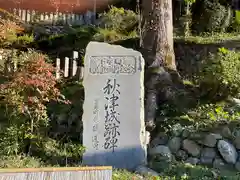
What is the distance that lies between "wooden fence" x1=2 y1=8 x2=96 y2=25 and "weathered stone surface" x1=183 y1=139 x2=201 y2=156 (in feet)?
27.9

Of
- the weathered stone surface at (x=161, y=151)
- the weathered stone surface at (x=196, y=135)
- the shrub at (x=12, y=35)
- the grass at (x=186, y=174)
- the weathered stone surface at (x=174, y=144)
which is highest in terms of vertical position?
the shrub at (x=12, y=35)

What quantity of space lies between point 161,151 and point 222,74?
1873 millimetres

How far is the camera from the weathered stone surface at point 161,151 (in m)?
5.93

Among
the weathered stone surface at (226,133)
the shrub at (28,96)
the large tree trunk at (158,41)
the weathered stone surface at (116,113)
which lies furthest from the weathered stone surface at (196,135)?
the shrub at (28,96)

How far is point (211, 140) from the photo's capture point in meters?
5.90

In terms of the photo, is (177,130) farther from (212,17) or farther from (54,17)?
(54,17)

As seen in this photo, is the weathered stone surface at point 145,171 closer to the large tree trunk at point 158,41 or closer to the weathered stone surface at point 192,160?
the weathered stone surface at point 192,160

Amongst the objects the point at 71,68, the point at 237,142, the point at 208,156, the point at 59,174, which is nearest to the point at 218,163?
the point at 208,156

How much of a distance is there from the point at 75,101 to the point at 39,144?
1662mm

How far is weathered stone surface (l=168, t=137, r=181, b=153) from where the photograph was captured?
6100 millimetres

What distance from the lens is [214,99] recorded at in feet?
23.3

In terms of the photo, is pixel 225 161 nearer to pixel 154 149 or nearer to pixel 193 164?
pixel 193 164

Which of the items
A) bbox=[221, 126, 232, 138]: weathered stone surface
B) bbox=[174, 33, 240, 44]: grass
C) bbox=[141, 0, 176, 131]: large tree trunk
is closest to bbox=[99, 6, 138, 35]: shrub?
bbox=[174, 33, 240, 44]: grass

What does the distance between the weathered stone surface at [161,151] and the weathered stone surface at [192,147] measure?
30cm
